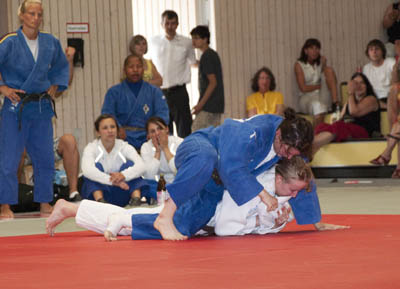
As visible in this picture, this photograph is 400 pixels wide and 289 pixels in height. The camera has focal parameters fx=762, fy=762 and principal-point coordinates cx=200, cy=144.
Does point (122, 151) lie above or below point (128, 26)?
below

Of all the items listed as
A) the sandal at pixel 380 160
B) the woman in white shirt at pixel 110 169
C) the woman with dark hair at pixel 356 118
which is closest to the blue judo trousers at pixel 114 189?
the woman in white shirt at pixel 110 169

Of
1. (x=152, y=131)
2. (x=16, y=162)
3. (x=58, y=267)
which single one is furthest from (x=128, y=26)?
(x=58, y=267)

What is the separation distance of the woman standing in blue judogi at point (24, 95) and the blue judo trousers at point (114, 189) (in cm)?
64

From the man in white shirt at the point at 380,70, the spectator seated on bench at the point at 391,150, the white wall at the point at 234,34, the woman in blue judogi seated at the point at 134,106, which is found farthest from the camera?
the man in white shirt at the point at 380,70

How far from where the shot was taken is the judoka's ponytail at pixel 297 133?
2.79 metres

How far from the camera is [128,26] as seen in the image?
311 inches

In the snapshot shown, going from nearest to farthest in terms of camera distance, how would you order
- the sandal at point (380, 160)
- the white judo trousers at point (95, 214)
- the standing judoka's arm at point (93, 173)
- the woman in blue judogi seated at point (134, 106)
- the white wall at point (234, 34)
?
the white judo trousers at point (95, 214)
the standing judoka's arm at point (93, 173)
the woman in blue judogi seated at point (134, 106)
the sandal at point (380, 160)
the white wall at point (234, 34)

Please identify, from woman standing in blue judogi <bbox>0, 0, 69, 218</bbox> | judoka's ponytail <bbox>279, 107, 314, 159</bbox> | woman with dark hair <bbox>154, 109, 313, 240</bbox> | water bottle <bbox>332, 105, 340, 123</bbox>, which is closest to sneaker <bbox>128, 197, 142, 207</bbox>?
woman standing in blue judogi <bbox>0, 0, 69, 218</bbox>

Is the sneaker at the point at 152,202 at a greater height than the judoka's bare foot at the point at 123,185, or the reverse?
the judoka's bare foot at the point at 123,185

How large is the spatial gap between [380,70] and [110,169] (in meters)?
3.69

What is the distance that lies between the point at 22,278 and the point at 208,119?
592 cm

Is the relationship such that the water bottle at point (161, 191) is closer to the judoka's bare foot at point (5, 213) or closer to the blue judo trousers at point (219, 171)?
the judoka's bare foot at point (5, 213)

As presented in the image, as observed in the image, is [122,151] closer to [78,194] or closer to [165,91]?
[78,194]

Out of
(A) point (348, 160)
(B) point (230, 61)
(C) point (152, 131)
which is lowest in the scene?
(A) point (348, 160)
